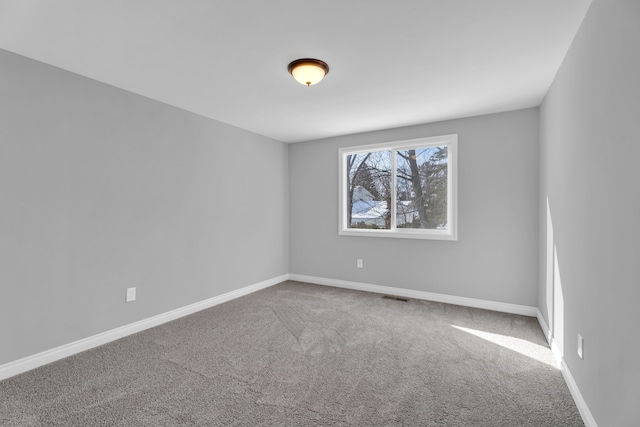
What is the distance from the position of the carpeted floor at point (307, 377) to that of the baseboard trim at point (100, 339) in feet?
0.28

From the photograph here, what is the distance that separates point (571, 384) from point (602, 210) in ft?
4.16

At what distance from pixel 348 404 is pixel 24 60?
3.44 metres

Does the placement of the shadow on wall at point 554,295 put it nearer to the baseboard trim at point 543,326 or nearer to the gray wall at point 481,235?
the baseboard trim at point 543,326

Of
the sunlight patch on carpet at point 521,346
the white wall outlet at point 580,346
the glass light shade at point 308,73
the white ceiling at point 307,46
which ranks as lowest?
the sunlight patch on carpet at point 521,346

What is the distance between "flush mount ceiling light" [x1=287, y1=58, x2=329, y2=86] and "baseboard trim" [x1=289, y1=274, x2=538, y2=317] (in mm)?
3104

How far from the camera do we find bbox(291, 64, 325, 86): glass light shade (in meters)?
2.40

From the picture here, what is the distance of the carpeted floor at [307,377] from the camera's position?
1.79m

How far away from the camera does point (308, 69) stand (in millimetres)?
2418

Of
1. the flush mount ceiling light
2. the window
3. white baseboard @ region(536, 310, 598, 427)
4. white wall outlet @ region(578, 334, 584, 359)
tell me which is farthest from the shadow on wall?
the flush mount ceiling light

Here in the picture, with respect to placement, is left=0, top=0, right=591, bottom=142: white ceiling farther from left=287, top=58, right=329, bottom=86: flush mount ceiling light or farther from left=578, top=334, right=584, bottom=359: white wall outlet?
left=578, top=334, right=584, bottom=359: white wall outlet

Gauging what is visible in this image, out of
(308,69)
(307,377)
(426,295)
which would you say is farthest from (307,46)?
(426,295)

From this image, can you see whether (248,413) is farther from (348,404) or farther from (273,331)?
(273,331)

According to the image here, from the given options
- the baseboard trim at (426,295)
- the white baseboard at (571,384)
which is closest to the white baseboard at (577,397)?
the white baseboard at (571,384)

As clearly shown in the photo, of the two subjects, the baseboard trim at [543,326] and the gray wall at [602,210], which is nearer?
the gray wall at [602,210]
